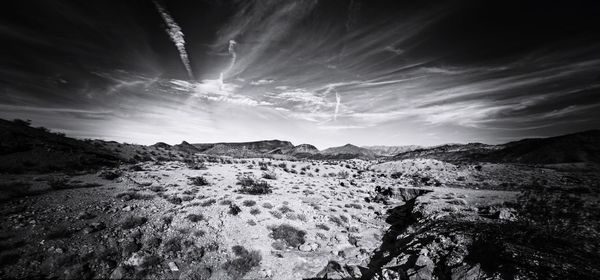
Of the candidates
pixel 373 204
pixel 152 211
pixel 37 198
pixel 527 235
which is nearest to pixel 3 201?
pixel 37 198

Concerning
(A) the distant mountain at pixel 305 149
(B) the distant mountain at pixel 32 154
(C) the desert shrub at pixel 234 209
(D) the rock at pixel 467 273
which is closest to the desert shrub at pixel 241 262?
(C) the desert shrub at pixel 234 209

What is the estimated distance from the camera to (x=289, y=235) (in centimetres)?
1025

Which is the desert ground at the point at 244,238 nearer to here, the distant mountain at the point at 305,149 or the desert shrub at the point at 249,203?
the desert shrub at the point at 249,203

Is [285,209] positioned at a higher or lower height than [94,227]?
lower

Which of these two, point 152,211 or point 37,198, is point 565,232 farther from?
point 37,198

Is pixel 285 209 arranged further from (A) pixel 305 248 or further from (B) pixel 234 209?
(A) pixel 305 248

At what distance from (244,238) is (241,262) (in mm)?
1669

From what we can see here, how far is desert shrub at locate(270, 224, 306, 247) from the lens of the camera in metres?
9.83

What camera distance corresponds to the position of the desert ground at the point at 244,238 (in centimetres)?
661

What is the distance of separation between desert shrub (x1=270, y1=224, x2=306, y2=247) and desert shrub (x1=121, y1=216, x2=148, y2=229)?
Answer: 5.71 m

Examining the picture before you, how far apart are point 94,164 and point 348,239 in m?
26.9

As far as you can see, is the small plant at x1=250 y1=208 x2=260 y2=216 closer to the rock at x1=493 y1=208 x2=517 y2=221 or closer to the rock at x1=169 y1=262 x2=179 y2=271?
the rock at x1=169 y1=262 x2=179 y2=271

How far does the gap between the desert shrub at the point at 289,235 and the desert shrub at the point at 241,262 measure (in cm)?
154

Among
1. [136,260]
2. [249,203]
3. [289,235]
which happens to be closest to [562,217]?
[289,235]
